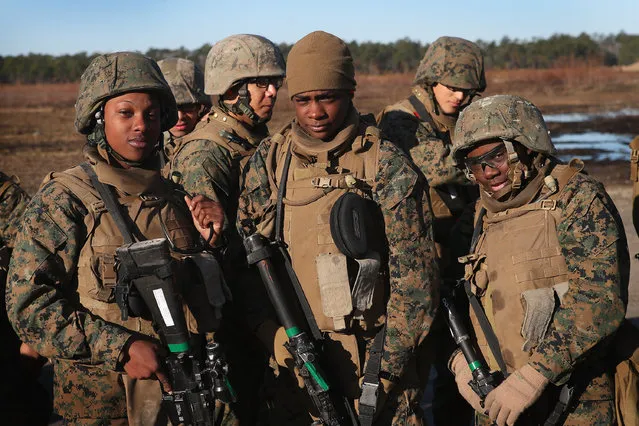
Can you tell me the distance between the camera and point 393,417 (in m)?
4.12

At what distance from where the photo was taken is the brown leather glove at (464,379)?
13.4 feet

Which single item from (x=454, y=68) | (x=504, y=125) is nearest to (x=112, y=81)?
(x=504, y=125)

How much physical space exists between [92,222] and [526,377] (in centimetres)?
202

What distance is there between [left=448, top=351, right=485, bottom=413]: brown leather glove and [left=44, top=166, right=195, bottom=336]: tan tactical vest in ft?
4.89

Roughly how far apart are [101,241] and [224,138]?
1547mm

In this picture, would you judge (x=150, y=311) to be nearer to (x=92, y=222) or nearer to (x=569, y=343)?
(x=92, y=222)

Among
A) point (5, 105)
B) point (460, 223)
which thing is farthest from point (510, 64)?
point (460, 223)

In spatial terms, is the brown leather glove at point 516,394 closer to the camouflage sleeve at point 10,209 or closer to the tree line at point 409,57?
the camouflage sleeve at point 10,209

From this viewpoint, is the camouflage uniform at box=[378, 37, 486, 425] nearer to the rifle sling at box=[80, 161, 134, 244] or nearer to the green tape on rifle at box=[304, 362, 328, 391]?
the green tape on rifle at box=[304, 362, 328, 391]

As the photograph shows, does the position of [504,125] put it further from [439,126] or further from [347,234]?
[439,126]

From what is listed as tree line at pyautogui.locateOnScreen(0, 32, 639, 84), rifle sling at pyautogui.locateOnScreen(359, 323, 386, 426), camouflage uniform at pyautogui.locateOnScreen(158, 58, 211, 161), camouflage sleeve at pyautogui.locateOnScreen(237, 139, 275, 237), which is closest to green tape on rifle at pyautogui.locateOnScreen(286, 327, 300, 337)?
rifle sling at pyautogui.locateOnScreen(359, 323, 386, 426)

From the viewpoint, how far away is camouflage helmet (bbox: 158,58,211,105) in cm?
658

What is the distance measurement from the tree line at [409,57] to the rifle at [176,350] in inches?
1534

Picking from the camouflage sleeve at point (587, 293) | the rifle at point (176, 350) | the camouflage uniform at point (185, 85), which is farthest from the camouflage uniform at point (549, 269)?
the camouflage uniform at point (185, 85)
